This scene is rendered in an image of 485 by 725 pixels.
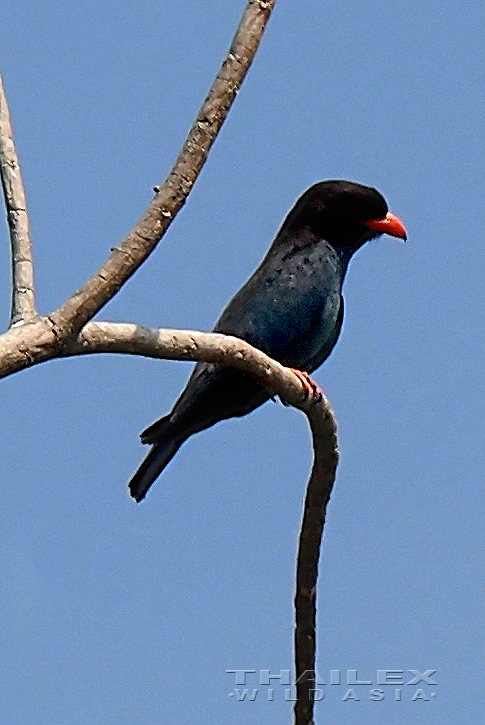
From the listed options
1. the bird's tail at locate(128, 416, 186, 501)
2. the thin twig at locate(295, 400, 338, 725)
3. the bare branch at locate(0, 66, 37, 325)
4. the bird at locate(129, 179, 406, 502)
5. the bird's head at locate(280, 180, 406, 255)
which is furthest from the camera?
the bird's head at locate(280, 180, 406, 255)

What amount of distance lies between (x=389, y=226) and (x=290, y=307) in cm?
91

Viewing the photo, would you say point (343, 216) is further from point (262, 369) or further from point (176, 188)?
point (176, 188)

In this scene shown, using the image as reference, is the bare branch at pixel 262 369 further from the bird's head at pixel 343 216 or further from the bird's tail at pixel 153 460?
the bird's head at pixel 343 216

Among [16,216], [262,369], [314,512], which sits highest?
[16,216]

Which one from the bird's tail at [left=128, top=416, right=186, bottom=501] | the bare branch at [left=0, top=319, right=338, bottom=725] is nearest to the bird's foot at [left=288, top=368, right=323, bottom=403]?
the bare branch at [left=0, top=319, right=338, bottom=725]

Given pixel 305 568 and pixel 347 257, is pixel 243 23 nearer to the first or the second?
pixel 305 568

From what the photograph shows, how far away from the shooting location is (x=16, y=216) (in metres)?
3.64

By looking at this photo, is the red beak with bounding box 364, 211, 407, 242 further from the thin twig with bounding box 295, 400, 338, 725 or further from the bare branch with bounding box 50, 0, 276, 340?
the bare branch with bounding box 50, 0, 276, 340

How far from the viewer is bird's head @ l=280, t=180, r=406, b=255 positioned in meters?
6.21

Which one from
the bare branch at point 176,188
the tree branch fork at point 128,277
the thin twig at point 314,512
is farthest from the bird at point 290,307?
the bare branch at point 176,188

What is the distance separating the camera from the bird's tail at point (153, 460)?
505 centimetres

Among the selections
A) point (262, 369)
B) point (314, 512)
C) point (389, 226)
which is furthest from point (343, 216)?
point (262, 369)

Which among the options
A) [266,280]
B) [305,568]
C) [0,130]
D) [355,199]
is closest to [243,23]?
[0,130]

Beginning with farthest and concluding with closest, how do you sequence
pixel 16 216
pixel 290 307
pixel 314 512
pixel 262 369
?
pixel 290 307 < pixel 314 512 < pixel 262 369 < pixel 16 216
